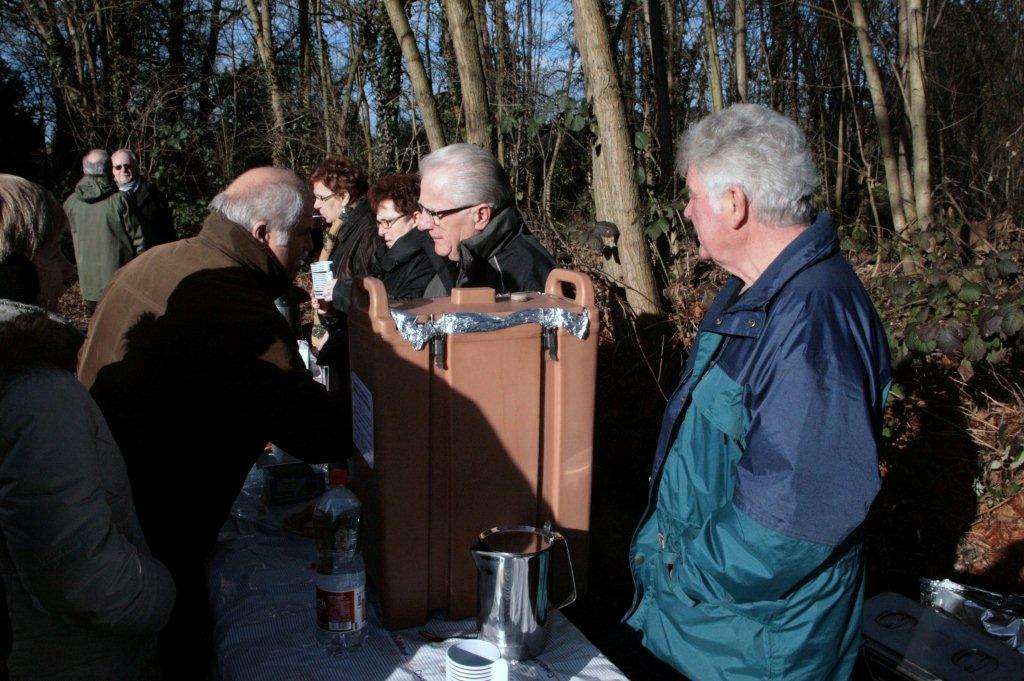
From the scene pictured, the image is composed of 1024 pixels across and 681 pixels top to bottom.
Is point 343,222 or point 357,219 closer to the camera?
point 357,219

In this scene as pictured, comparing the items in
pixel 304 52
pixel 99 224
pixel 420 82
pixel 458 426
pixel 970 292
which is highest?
pixel 304 52

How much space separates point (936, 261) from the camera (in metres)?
3.81

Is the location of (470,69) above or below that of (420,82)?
below

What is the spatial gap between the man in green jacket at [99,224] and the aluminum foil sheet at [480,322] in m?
5.53

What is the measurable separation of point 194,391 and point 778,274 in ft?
4.28

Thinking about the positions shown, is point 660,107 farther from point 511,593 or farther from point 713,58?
point 511,593

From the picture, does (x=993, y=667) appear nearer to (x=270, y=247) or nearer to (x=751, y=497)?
(x=751, y=497)

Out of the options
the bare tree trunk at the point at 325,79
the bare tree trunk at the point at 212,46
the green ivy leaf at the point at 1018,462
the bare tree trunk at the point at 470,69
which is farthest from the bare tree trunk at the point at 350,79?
the green ivy leaf at the point at 1018,462

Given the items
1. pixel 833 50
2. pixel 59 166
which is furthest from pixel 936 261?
pixel 59 166

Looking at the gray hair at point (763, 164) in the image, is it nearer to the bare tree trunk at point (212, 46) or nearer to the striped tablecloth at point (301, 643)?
the striped tablecloth at point (301, 643)

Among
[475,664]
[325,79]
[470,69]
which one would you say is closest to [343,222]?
[470,69]

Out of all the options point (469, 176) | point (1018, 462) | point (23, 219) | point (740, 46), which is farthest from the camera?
point (740, 46)

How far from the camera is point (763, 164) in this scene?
1.45 meters

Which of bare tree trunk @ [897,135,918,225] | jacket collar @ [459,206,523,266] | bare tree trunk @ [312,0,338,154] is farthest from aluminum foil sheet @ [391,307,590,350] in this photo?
bare tree trunk @ [312,0,338,154]
